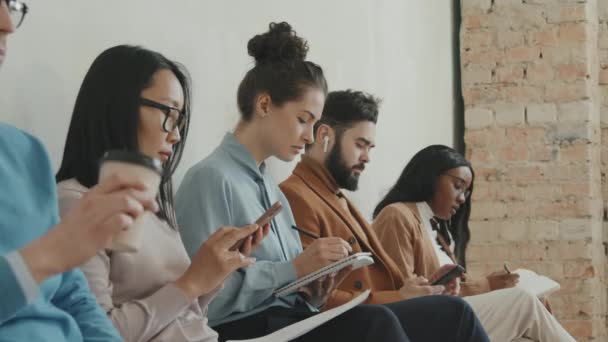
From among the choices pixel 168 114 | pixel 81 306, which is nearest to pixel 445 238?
pixel 168 114

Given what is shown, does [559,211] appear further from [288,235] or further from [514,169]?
[288,235]

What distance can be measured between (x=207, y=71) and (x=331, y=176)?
56 cm

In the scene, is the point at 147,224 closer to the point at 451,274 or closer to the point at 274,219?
the point at 274,219

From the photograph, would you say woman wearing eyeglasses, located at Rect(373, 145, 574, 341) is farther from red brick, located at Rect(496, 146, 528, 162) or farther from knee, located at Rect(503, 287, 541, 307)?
red brick, located at Rect(496, 146, 528, 162)

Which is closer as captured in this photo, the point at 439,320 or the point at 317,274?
the point at 317,274

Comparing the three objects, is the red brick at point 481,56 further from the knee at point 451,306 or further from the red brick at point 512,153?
the knee at point 451,306

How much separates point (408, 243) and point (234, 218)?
115 cm

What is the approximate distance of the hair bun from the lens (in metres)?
2.49

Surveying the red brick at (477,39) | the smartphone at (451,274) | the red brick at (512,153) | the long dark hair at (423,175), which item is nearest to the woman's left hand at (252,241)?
the smartphone at (451,274)

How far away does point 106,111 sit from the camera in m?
1.74

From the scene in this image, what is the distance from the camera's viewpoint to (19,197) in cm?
131

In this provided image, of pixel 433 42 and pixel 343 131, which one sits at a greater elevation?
pixel 433 42

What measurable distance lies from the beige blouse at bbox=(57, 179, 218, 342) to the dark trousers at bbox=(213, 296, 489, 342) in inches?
13.7

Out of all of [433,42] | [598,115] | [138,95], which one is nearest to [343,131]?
[138,95]
